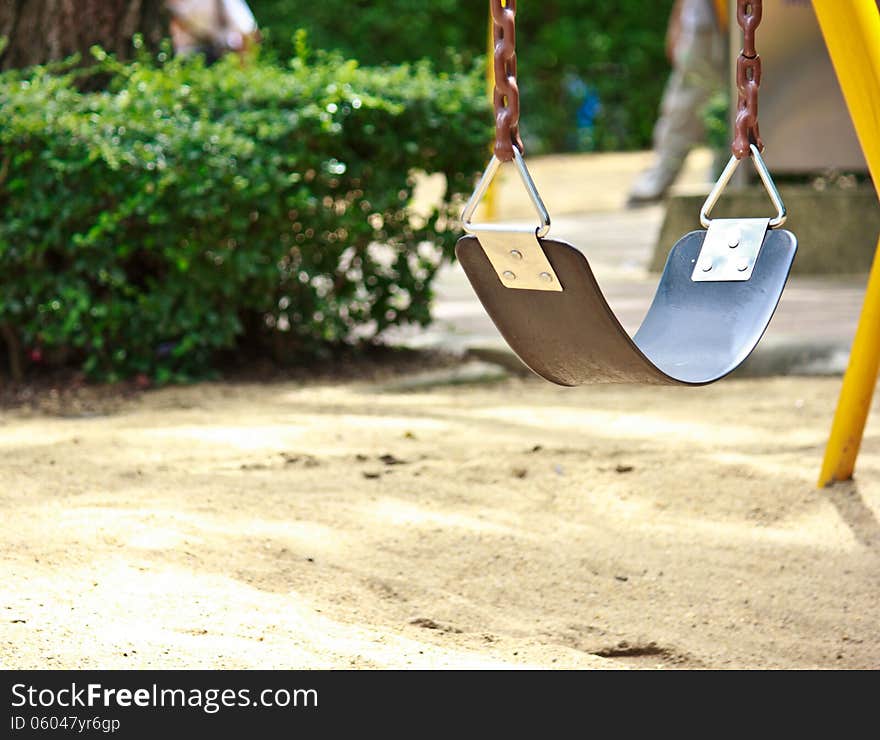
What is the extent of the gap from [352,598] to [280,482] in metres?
0.79

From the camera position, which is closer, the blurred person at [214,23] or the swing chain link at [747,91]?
the swing chain link at [747,91]

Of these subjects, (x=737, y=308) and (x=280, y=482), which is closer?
(x=737, y=308)

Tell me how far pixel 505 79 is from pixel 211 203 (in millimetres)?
2331

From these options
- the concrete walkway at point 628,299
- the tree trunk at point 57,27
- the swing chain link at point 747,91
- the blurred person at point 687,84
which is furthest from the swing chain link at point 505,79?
the blurred person at point 687,84

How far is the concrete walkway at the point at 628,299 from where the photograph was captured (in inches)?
185

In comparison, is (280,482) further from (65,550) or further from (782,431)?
(782,431)

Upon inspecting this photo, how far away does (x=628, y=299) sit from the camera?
233 inches

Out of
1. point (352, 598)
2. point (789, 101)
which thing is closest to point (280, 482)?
point (352, 598)

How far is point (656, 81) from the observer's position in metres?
15.7

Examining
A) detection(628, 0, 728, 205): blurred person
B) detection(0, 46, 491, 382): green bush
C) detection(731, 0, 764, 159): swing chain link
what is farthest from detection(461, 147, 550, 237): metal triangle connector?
detection(628, 0, 728, 205): blurred person

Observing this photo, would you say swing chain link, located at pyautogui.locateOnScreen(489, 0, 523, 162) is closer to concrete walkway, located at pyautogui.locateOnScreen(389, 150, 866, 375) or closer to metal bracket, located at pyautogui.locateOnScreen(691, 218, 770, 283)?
metal bracket, located at pyautogui.locateOnScreen(691, 218, 770, 283)

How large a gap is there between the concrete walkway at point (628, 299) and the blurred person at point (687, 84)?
0.85 feet

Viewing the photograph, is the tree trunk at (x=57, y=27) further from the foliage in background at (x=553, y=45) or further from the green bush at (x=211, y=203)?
the foliage in background at (x=553, y=45)

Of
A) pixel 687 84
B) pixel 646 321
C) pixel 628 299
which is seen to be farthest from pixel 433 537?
pixel 687 84
